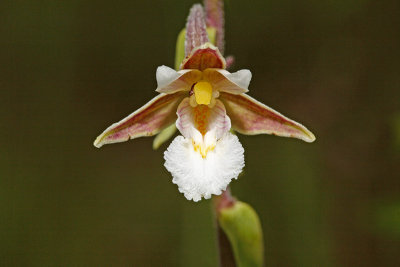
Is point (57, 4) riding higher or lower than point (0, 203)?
higher

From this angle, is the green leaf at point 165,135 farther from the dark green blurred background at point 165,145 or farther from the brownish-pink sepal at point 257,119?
the dark green blurred background at point 165,145

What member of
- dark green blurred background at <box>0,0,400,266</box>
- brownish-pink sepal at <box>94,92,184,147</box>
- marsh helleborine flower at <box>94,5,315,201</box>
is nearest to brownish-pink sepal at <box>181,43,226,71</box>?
marsh helleborine flower at <box>94,5,315,201</box>

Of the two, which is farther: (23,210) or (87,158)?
(87,158)

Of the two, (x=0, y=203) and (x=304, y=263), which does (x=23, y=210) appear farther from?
(x=304, y=263)

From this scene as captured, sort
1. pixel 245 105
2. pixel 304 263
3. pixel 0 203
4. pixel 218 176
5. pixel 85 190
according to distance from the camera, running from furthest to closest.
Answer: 1. pixel 85 190
2. pixel 0 203
3. pixel 304 263
4. pixel 245 105
5. pixel 218 176

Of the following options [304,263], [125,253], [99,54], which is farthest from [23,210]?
[304,263]

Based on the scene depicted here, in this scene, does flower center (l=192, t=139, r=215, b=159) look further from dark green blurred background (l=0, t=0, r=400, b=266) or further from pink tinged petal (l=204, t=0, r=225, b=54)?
dark green blurred background (l=0, t=0, r=400, b=266)

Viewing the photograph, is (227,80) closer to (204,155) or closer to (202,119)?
(202,119)
